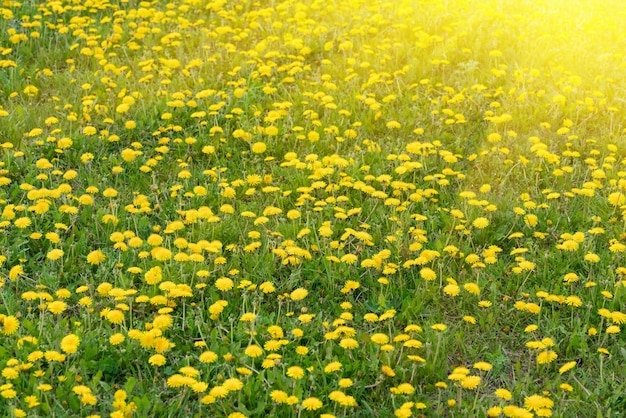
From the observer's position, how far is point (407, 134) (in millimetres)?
6426

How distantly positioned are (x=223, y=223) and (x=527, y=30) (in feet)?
14.9

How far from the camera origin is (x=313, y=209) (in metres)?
5.16

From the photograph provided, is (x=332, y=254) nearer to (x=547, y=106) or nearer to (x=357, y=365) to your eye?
(x=357, y=365)

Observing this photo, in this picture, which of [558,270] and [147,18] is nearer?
[558,270]

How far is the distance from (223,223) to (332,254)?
827mm

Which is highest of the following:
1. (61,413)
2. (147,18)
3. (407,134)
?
(147,18)

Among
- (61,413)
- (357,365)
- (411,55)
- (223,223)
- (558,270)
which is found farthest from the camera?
(411,55)

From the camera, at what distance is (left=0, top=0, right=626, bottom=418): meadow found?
149 inches

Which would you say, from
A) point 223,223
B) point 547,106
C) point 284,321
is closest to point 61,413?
point 284,321

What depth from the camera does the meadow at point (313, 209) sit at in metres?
3.78

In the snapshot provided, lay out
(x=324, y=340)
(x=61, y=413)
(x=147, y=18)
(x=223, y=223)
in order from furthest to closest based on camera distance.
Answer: (x=147, y=18) → (x=223, y=223) → (x=324, y=340) → (x=61, y=413)

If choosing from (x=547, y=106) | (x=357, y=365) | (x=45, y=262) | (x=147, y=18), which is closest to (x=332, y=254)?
(x=357, y=365)

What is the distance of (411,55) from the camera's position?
Answer: 7.54 metres

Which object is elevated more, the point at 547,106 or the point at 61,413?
the point at 547,106
